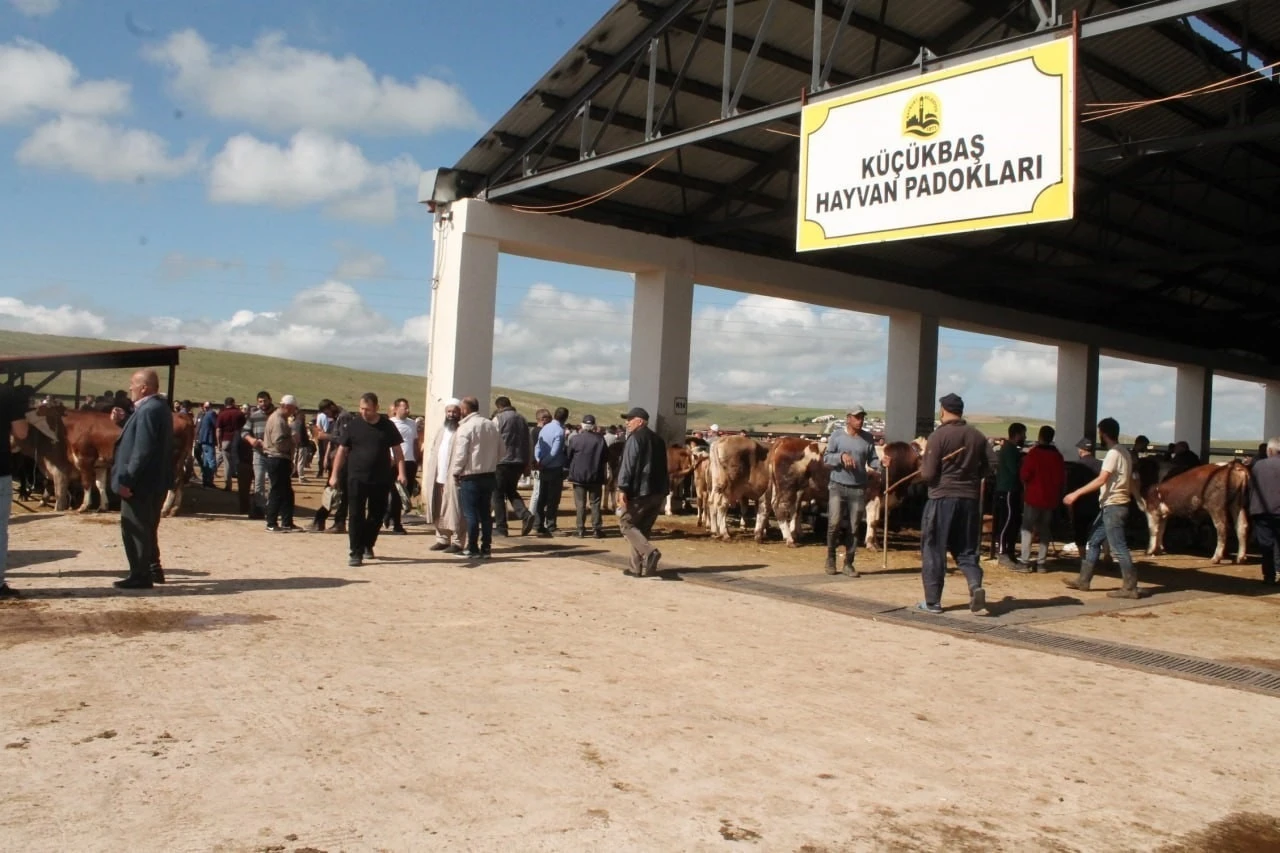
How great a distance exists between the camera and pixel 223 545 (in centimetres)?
1245

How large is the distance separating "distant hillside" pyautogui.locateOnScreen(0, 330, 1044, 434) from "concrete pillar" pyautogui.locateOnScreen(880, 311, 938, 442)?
50687 mm

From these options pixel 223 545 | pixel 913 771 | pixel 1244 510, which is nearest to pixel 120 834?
pixel 913 771

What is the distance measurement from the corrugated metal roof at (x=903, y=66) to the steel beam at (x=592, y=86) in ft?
0.23

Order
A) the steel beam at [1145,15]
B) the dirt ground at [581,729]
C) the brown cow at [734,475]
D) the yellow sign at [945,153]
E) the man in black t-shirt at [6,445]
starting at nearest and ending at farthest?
the dirt ground at [581,729] → the man in black t-shirt at [6,445] → the steel beam at [1145,15] → the yellow sign at [945,153] → the brown cow at [734,475]

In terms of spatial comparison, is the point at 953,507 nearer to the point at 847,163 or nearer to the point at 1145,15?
the point at 847,163

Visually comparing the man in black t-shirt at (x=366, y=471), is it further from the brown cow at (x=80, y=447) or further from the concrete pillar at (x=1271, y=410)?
the concrete pillar at (x=1271, y=410)

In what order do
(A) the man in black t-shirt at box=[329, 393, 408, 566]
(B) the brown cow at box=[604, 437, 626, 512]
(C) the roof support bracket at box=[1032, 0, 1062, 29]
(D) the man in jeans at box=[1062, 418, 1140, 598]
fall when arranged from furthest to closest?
(B) the brown cow at box=[604, 437, 626, 512] → (A) the man in black t-shirt at box=[329, 393, 408, 566] → (D) the man in jeans at box=[1062, 418, 1140, 598] → (C) the roof support bracket at box=[1032, 0, 1062, 29]

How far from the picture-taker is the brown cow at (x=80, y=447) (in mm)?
15102

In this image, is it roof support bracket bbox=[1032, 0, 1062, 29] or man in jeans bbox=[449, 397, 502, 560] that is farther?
man in jeans bbox=[449, 397, 502, 560]

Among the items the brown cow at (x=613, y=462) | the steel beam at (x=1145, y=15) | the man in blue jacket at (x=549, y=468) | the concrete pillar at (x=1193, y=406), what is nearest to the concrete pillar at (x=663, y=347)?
the brown cow at (x=613, y=462)

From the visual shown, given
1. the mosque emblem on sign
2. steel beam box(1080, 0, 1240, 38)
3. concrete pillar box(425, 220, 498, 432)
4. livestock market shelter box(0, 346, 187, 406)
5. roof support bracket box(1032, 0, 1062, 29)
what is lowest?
livestock market shelter box(0, 346, 187, 406)

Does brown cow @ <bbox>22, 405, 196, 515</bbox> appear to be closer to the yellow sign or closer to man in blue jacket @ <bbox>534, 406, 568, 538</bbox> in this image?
man in blue jacket @ <bbox>534, 406, 568, 538</bbox>

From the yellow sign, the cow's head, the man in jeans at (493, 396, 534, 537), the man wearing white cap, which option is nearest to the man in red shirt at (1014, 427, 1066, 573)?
the yellow sign

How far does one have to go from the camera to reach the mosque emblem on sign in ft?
36.0
